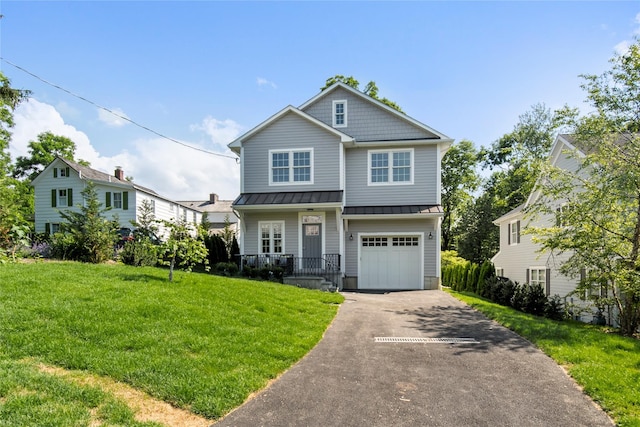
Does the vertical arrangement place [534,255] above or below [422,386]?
above

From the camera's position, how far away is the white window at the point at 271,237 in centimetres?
1661

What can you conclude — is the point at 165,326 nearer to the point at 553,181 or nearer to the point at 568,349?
the point at 568,349

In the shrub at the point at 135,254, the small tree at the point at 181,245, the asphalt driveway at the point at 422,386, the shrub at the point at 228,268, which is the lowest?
the asphalt driveway at the point at 422,386

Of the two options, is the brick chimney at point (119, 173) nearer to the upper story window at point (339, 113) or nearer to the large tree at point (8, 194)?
the large tree at point (8, 194)

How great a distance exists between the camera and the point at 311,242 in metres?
16.4

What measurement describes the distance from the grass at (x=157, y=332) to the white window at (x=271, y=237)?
7588 mm

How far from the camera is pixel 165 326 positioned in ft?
19.6

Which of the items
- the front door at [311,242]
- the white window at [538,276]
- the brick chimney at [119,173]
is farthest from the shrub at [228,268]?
the brick chimney at [119,173]

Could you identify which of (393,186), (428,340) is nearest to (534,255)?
(393,186)

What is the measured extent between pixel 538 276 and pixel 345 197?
9827 millimetres

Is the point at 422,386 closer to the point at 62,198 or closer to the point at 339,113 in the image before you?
the point at 339,113

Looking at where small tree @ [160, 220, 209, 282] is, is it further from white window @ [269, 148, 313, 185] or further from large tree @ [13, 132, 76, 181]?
large tree @ [13, 132, 76, 181]

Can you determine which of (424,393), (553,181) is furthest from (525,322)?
(424,393)

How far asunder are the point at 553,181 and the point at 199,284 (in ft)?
32.9
